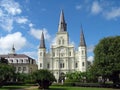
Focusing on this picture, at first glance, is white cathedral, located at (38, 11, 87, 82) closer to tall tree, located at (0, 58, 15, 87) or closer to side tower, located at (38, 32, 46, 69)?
side tower, located at (38, 32, 46, 69)

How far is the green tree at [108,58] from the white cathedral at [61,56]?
146 ft

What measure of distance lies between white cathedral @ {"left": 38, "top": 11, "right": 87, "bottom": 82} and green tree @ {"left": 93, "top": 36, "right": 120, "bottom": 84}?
44.6 meters

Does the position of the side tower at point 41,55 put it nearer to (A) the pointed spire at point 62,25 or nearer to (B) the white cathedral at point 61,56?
(B) the white cathedral at point 61,56

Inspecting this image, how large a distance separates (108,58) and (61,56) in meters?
53.1

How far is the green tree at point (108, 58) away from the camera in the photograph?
5662cm

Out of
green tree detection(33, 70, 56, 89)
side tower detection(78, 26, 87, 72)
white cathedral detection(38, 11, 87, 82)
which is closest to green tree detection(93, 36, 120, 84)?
green tree detection(33, 70, 56, 89)

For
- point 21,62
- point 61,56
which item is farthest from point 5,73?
point 21,62

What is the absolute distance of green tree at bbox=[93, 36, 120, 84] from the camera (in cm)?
5662

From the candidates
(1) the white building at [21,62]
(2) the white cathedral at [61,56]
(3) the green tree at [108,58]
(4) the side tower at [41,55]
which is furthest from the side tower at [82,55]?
(3) the green tree at [108,58]

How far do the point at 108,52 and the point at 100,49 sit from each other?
2102 mm

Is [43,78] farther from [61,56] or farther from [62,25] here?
[62,25]

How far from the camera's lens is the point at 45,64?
359 feet

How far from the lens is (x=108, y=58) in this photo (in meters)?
57.1

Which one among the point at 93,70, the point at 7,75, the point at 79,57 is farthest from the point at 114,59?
the point at 79,57
